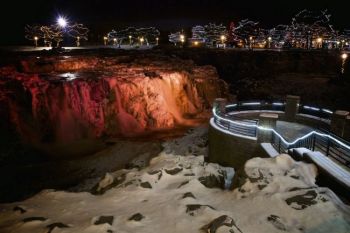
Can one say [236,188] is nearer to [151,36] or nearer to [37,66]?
[37,66]

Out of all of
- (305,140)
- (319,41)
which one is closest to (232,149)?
(305,140)

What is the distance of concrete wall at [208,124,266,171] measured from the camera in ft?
45.8

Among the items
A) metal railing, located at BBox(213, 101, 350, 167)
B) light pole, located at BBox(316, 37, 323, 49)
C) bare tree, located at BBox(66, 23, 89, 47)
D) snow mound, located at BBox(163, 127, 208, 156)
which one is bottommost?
snow mound, located at BBox(163, 127, 208, 156)

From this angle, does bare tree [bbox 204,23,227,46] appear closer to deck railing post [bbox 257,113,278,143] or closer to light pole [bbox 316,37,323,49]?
light pole [bbox 316,37,323,49]

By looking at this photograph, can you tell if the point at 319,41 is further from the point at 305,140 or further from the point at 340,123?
the point at 305,140

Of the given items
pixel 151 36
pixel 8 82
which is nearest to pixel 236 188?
pixel 8 82

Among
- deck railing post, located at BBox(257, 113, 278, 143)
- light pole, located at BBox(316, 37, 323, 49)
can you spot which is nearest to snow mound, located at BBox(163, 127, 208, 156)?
deck railing post, located at BBox(257, 113, 278, 143)

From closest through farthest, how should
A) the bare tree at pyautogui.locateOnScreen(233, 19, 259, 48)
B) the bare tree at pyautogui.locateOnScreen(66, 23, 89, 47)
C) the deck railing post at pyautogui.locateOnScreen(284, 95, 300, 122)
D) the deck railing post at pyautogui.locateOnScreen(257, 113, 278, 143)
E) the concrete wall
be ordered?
1. the deck railing post at pyautogui.locateOnScreen(257, 113, 278, 143)
2. the concrete wall
3. the deck railing post at pyautogui.locateOnScreen(284, 95, 300, 122)
4. the bare tree at pyautogui.locateOnScreen(66, 23, 89, 47)
5. the bare tree at pyautogui.locateOnScreen(233, 19, 259, 48)

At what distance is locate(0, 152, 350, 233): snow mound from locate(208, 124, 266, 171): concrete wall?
3.28 metres

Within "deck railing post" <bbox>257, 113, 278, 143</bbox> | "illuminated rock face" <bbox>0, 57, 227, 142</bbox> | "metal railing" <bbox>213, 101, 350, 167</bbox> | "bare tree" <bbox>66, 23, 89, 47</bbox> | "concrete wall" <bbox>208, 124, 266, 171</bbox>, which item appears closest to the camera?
"metal railing" <bbox>213, 101, 350, 167</bbox>

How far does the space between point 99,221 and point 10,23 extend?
259ft

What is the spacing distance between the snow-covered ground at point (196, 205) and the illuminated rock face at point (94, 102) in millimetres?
15302

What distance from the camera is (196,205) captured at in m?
8.30

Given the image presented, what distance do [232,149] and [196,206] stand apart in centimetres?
685
